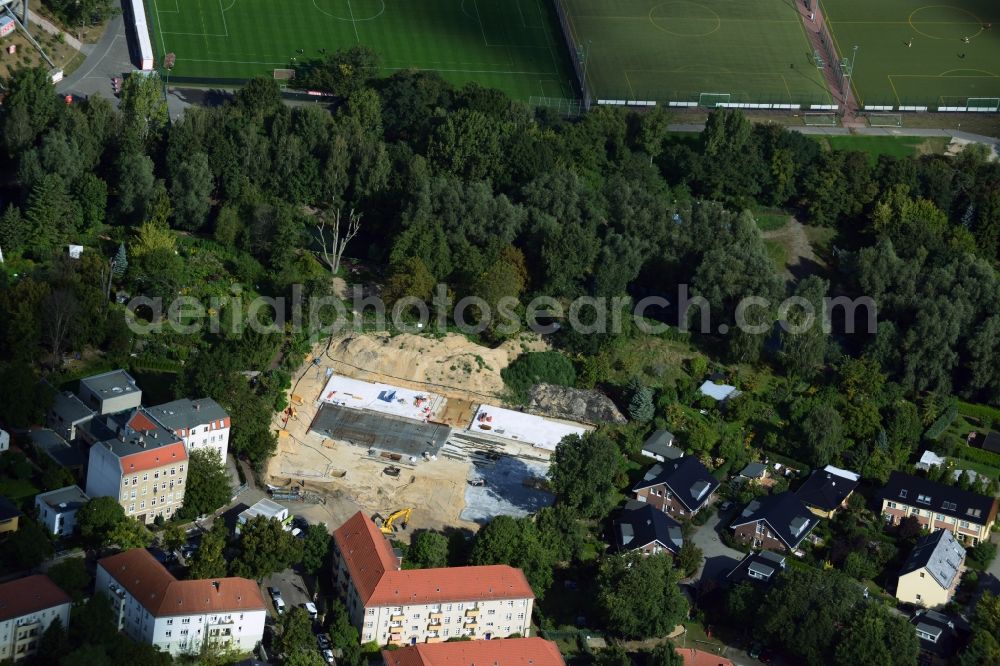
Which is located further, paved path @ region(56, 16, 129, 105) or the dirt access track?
paved path @ region(56, 16, 129, 105)

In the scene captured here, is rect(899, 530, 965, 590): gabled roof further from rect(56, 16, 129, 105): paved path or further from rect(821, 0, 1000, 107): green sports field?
rect(56, 16, 129, 105): paved path

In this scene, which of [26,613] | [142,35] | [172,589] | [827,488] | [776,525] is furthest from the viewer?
[142,35]

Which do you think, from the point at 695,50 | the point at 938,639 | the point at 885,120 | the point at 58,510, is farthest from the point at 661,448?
the point at 695,50

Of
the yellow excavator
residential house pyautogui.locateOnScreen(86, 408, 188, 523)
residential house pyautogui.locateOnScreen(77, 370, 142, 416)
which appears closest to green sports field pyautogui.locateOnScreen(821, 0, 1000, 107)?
the yellow excavator

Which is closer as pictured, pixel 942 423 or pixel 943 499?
pixel 943 499

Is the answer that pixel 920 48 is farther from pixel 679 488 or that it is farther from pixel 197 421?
pixel 197 421

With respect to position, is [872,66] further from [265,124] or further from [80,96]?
[80,96]
